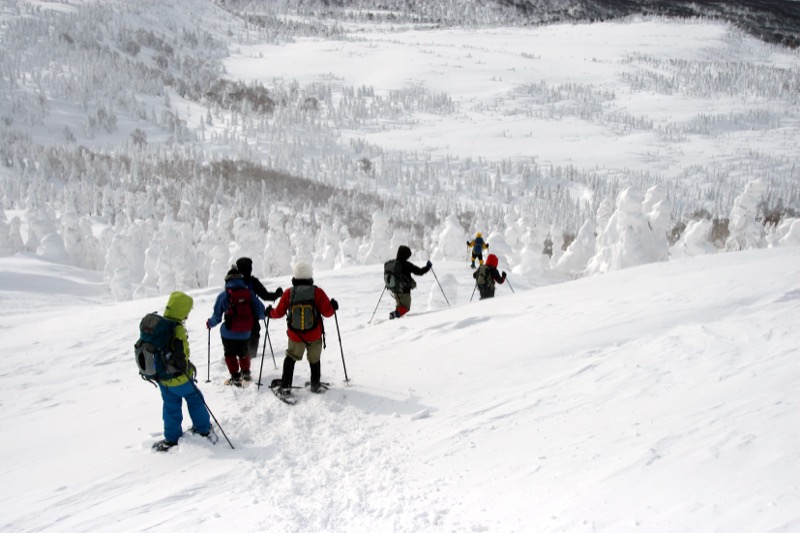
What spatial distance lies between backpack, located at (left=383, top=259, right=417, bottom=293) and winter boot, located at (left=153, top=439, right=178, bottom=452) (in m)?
5.71

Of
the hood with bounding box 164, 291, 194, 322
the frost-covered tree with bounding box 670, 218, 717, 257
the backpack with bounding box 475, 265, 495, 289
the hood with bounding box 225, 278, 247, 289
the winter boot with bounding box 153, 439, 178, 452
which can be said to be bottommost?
the frost-covered tree with bounding box 670, 218, 717, 257

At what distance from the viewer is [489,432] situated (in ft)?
18.3

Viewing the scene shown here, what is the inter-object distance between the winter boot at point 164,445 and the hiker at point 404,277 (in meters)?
5.73

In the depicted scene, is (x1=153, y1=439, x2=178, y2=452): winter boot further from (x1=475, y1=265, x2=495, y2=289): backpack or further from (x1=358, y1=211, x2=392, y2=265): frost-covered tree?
(x1=358, y1=211, x2=392, y2=265): frost-covered tree

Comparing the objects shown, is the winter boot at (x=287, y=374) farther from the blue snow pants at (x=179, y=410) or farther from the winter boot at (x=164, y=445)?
the winter boot at (x=164, y=445)

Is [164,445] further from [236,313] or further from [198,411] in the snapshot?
[236,313]

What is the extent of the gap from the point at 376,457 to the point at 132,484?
2.53m

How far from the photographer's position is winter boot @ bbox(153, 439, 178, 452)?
19.6 feet

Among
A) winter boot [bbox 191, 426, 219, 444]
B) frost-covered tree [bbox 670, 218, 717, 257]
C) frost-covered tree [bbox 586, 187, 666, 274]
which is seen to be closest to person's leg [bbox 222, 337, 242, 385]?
winter boot [bbox 191, 426, 219, 444]

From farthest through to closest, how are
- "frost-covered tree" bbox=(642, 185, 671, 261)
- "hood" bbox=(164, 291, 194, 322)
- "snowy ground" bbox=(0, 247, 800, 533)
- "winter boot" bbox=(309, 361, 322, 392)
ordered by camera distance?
"frost-covered tree" bbox=(642, 185, 671, 261) → "winter boot" bbox=(309, 361, 322, 392) → "hood" bbox=(164, 291, 194, 322) → "snowy ground" bbox=(0, 247, 800, 533)

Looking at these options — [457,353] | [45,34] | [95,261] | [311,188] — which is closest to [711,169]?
[311,188]

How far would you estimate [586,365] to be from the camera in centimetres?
654

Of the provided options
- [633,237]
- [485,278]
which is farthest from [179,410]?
[633,237]

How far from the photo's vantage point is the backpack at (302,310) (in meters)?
6.88
